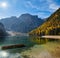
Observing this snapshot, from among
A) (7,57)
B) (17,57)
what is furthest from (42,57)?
(7,57)

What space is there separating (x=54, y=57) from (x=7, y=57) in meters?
17.3

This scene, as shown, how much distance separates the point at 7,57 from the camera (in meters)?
48.9

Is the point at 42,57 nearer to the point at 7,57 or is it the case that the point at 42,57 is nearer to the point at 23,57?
the point at 23,57

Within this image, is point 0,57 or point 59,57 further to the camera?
point 0,57

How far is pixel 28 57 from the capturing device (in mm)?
47250

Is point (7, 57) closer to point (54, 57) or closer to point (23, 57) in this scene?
point (23, 57)

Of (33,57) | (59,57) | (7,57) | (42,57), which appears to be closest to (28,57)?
(33,57)

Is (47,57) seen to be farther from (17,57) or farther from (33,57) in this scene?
(17,57)

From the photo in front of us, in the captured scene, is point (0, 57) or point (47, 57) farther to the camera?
point (0, 57)

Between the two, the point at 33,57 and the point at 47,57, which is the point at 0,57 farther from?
the point at 47,57

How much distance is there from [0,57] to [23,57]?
9.09 m

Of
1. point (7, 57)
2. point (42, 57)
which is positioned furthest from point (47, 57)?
point (7, 57)

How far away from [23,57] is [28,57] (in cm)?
184

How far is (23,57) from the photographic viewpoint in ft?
156
